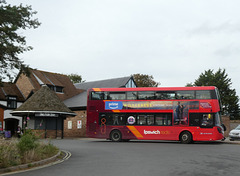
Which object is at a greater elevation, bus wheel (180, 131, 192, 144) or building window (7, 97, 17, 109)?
building window (7, 97, 17, 109)

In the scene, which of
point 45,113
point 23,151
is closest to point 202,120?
point 23,151

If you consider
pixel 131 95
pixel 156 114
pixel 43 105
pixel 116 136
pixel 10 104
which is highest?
pixel 10 104

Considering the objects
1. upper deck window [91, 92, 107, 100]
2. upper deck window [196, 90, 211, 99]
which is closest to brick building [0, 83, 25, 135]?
upper deck window [91, 92, 107, 100]

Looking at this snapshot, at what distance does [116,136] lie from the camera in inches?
942

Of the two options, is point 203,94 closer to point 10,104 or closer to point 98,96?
→ point 98,96

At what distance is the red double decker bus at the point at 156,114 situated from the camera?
69.9 feet

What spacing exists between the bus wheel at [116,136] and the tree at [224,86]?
43.8m

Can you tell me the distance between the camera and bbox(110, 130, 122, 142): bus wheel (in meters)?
23.8

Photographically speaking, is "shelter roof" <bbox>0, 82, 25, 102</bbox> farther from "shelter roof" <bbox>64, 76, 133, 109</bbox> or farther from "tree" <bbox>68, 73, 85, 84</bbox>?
"tree" <bbox>68, 73, 85, 84</bbox>

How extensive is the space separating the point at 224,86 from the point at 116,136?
4658 cm

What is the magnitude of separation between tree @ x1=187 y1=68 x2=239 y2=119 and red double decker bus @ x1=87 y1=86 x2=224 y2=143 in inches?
1708

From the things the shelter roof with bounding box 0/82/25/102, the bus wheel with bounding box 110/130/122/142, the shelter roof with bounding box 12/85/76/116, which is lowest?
the bus wheel with bounding box 110/130/122/142

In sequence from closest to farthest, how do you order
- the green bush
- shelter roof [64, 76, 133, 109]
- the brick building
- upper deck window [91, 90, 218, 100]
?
the green bush < upper deck window [91, 90, 218, 100] < the brick building < shelter roof [64, 76, 133, 109]

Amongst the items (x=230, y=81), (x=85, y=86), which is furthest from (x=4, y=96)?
(x=230, y=81)
